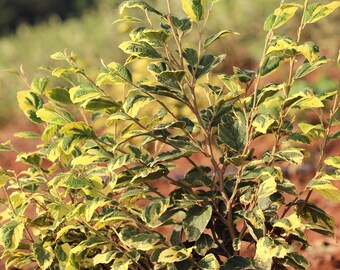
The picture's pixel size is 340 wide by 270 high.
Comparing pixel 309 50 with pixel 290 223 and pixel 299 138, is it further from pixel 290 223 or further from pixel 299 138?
pixel 290 223

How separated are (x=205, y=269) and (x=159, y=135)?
435 mm

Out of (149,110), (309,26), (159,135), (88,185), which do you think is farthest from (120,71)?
(309,26)

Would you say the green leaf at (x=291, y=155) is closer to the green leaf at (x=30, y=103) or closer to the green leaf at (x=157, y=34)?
the green leaf at (x=157, y=34)

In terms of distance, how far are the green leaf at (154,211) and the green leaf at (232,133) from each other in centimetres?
26

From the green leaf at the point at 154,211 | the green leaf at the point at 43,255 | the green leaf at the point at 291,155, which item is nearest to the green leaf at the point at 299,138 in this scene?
the green leaf at the point at 291,155

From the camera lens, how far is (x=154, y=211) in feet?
6.98

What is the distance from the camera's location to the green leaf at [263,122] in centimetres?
204

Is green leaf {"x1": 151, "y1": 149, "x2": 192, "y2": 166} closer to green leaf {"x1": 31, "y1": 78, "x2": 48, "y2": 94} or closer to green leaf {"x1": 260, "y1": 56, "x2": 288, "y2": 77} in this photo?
green leaf {"x1": 260, "y1": 56, "x2": 288, "y2": 77}

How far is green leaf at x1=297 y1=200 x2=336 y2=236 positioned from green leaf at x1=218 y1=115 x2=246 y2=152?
0.31 meters

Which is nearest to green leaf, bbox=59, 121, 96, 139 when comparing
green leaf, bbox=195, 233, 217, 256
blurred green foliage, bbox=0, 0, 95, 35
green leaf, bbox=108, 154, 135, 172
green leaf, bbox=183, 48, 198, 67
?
green leaf, bbox=108, 154, 135, 172

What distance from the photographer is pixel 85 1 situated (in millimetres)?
19984

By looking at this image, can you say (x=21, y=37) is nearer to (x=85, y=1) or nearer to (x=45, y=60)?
(x=45, y=60)

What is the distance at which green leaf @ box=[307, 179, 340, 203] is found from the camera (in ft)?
7.02

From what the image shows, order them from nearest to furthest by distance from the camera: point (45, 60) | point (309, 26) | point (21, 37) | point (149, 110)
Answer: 1. point (149, 110)
2. point (309, 26)
3. point (45, 60)
4. point (21, 37)
